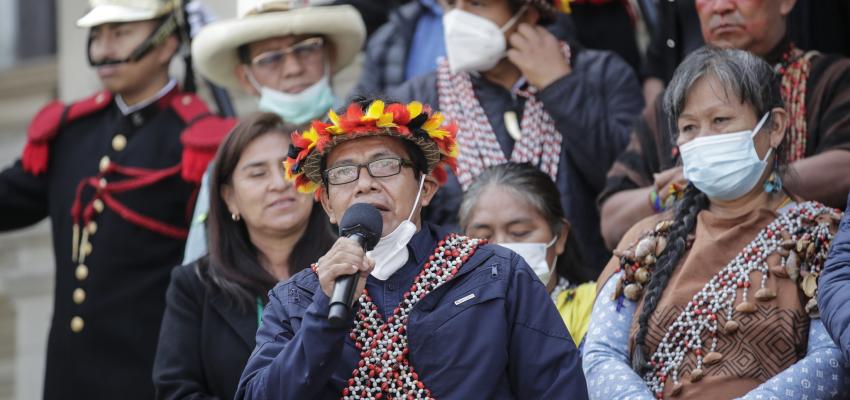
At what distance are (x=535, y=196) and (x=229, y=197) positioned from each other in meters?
1.24

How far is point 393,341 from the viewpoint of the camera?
493cm

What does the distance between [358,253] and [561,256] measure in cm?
225

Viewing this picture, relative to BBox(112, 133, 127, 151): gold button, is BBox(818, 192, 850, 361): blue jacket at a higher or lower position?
higher

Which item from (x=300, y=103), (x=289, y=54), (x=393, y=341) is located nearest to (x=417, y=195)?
(x=393, y=341)

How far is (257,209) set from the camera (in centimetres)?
656

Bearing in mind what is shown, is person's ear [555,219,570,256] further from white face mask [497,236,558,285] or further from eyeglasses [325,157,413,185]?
eyeglasses [325,157,413,185]

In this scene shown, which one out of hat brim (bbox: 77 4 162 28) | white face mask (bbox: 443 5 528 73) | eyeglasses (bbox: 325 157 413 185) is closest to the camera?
eyeglasses (bbox: 325 157 413 185)

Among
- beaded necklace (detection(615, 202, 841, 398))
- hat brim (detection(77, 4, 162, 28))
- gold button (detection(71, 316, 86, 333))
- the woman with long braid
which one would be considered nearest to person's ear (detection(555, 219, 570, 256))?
the woman with long braid

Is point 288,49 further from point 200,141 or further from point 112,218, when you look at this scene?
point 112,218

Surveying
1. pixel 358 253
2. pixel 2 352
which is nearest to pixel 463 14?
pixel 358 253

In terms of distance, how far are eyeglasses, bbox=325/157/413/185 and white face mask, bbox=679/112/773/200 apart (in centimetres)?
115

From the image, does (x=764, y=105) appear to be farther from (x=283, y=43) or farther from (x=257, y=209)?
(x=283, y=43)

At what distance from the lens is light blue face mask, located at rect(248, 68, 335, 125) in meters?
7.64

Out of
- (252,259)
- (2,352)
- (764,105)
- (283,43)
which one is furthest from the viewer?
(2,352)
